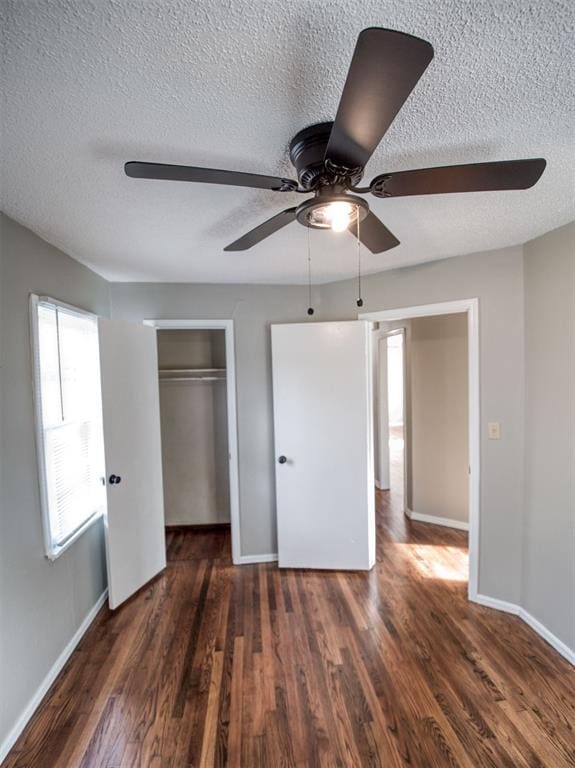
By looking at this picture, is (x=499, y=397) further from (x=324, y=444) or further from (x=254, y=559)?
(x=254, y=559)

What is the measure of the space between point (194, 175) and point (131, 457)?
7.30 feet

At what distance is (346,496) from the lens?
299 cm

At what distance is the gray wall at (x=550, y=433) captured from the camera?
6.81 ft

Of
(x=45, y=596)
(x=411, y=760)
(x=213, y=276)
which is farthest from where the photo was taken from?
(x=213, y=276)

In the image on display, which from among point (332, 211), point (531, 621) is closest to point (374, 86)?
point (332, 211)

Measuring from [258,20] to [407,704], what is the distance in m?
2.60

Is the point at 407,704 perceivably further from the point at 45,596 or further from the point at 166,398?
the point at 166,398

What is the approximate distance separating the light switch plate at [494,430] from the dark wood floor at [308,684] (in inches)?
45.8

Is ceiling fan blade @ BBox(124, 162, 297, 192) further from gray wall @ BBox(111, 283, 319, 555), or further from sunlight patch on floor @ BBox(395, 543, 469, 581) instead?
sunlight patch on floor @ BBox(395, 543, 469, 581)

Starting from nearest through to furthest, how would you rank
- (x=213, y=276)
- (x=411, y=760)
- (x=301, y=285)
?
1. (x=411, y=760)
2. (x=213, y=276)
3. (x=301, y=285)

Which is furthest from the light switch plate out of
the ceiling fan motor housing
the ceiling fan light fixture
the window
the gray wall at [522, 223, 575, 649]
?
the window

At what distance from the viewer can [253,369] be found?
10.5ft

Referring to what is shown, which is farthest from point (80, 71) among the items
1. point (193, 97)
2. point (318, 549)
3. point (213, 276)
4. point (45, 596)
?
point (318, 549)

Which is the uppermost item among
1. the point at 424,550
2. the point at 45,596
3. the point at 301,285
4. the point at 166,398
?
the point at 301,285
